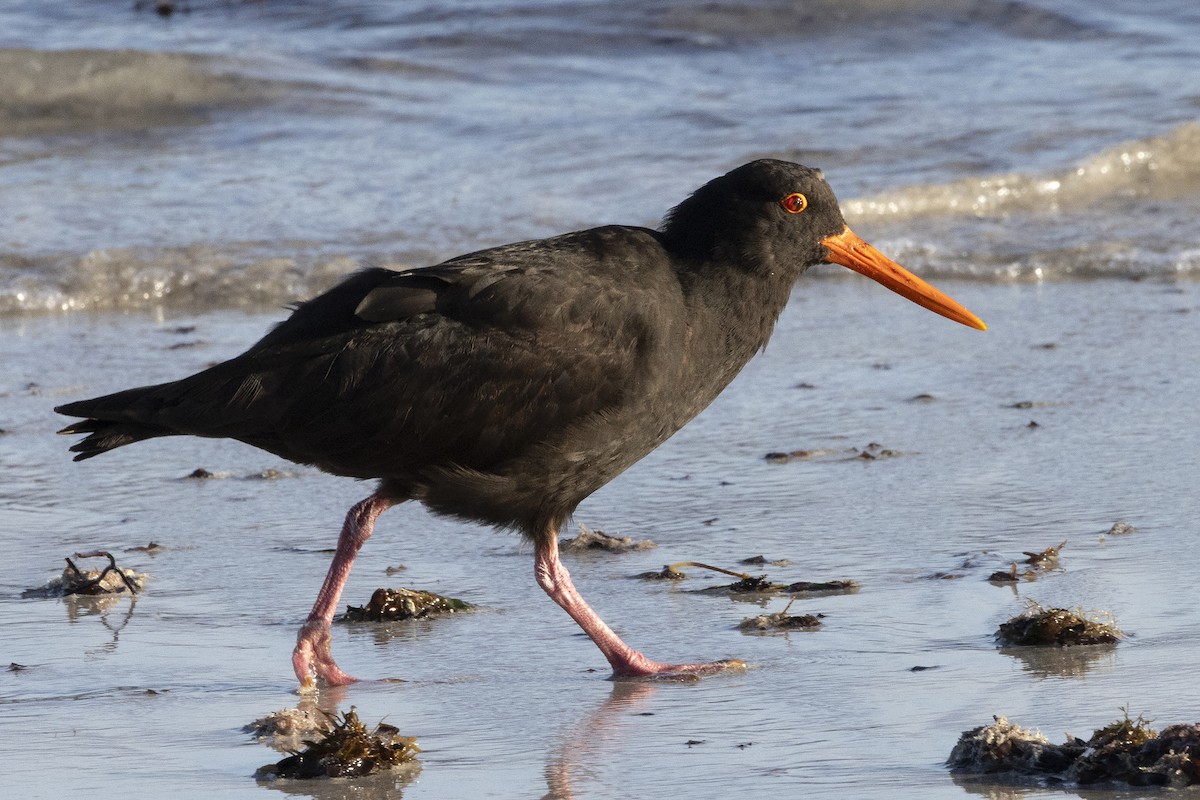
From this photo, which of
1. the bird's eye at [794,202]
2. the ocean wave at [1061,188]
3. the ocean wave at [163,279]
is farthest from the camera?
the ocean wave at [1061,188]

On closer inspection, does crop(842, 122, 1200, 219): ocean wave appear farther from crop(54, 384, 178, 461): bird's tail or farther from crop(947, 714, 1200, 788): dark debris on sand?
crop(947, 714, 1200, 788): dark debris on sand

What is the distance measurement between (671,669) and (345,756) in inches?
39.3

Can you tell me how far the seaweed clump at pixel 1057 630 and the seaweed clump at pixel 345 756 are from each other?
1534mm

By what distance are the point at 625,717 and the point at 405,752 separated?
1.90 feet

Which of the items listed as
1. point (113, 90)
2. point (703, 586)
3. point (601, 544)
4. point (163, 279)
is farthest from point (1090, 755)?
point (113, 90)

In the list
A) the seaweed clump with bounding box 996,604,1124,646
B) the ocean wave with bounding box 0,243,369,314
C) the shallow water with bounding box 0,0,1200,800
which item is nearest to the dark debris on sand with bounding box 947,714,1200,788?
the shallow water with bounding box 0,0,1200,800

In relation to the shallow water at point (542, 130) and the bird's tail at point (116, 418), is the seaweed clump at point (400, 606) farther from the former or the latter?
the shallow water at point (542, 130)

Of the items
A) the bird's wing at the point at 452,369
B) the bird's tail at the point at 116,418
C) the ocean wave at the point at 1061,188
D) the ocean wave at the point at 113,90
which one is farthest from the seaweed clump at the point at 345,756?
the ocean wave at the point at 113,90

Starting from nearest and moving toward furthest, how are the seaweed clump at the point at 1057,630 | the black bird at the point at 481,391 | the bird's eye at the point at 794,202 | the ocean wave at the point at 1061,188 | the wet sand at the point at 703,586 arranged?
the wet sand at the point at 703,586
the seaweed clump at the point at 1057,630
the black bird at the point at 481,391
the bird's eye at the point at 794,202
the ocean wave at the point at 1061,188

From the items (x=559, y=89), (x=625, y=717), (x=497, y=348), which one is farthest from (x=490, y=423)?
(x=559, y=89)

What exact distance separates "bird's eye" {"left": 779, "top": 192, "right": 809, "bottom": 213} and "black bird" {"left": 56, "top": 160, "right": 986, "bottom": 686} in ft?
1.25

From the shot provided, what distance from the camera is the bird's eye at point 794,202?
15.1 ft

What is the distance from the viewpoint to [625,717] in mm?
3764

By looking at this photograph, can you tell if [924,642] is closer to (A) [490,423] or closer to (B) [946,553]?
(B) [946,553]
